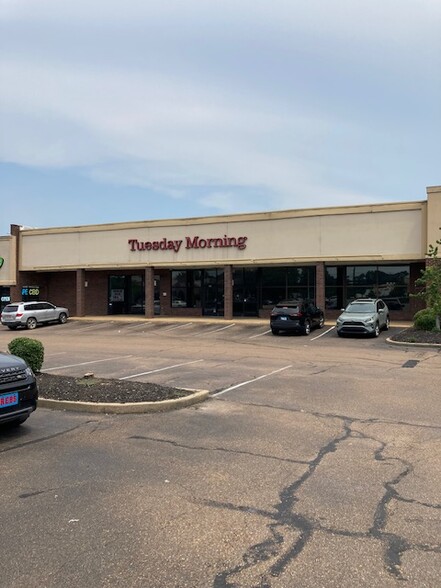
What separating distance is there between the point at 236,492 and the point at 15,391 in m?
3.37

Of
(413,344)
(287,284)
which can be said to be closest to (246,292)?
(287,284)

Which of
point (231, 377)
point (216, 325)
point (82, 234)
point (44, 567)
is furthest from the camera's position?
point (82, 234)

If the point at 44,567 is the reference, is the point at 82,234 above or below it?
above

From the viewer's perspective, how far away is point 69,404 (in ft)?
27.5

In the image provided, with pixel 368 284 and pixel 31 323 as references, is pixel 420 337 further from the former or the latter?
pixel 31 323

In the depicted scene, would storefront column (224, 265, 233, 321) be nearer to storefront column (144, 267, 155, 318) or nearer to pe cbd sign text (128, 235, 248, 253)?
pe cbd sign text (128, 235, 248, 253)

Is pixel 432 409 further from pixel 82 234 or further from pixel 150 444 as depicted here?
pixel 82 234

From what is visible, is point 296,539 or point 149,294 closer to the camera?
point 296,539

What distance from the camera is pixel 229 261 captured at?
30578 mm

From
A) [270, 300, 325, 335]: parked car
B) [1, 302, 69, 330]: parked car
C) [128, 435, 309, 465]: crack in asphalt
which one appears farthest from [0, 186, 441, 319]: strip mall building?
[128, 435, 309, 465]: crack in asphalt

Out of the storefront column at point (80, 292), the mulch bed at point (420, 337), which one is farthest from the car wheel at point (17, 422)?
the storefront column at point (80, 292)

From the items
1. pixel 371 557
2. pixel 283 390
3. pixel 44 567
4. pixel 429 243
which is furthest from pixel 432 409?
pixel 429 243

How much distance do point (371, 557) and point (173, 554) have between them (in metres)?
1.41

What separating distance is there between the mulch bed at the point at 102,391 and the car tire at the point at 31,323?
71.2 ft
